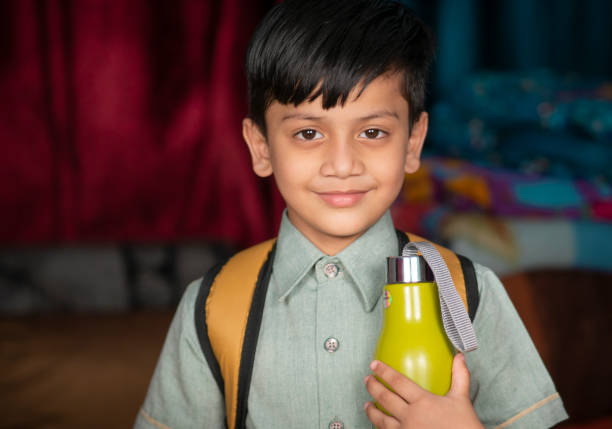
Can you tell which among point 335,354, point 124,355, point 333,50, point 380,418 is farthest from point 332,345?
point 124,355

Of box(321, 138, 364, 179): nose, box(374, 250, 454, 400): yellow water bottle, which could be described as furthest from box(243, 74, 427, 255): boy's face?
box(374, 250, 454, 400): yellow water bottle

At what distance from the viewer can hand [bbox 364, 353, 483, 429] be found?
2.05 feet

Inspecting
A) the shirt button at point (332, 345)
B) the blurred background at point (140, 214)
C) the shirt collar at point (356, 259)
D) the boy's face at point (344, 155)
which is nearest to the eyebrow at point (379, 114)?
the boy's face at point (344, 155)

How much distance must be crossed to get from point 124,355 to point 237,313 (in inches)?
21.8

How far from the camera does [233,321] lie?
30.8 inches

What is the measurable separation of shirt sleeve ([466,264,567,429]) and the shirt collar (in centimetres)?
12

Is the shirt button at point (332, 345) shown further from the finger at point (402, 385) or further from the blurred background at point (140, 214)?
the blurred background at point (140, 214)

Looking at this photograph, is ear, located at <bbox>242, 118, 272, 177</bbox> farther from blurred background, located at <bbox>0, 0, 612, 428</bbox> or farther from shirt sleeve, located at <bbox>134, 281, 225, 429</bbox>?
blurred background, located at <bbox>0, 0, 612, 428</bbox>

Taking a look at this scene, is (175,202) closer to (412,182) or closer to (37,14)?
(37,14)

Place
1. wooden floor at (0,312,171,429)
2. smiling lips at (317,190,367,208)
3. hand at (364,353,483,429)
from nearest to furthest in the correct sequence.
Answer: hand at (364,353,483,429) → smiling lips at (317,190,367,208) → wooden floor at (0,312,171,429)

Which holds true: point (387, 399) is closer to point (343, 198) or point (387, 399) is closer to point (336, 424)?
point (336, 424)

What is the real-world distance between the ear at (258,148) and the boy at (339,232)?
33 mm

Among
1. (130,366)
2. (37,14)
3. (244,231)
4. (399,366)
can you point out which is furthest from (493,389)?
(37,14)

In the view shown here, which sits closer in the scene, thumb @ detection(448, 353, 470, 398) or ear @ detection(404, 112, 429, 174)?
thumb @ detection(448, 353, 470, 398)
